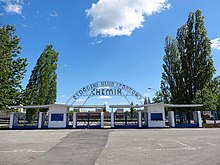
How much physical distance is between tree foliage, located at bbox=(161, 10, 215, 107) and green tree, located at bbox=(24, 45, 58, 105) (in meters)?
21.0

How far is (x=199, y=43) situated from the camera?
31.3 metres

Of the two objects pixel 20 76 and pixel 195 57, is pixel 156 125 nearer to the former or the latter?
pixel 195 57

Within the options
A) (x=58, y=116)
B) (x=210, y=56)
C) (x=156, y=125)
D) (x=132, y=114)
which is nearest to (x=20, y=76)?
(x=58, y=116)

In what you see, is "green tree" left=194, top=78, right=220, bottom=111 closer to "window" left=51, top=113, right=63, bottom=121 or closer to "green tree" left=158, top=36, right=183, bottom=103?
"green tree" left=158, top=36, right=183, bottom=103

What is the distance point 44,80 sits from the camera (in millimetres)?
35531

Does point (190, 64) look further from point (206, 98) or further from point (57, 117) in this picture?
point (57, 117)

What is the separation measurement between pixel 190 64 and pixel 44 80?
24730mm

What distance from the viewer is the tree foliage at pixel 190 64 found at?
3006 cm

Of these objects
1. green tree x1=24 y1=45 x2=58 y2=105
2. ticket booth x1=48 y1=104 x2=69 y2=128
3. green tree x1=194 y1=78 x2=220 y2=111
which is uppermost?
green tree x1=24 y1=45 x2=58 y2=105

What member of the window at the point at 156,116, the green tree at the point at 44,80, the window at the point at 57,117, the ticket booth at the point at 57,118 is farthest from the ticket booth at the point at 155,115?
the green tree at the point at 44,80

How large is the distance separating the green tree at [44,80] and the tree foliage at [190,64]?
69.0ft

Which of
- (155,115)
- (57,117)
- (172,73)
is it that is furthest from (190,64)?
(57,117)

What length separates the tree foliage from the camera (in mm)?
30062

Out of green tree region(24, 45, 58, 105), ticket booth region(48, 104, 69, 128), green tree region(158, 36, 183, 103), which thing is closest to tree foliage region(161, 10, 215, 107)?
green tree region(158, 36, 183, 103)
